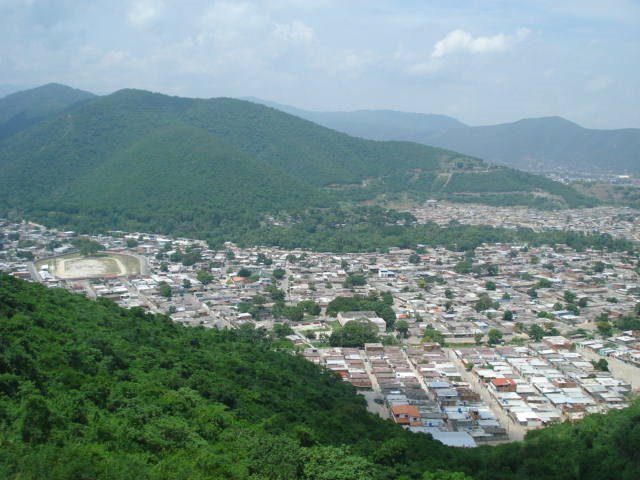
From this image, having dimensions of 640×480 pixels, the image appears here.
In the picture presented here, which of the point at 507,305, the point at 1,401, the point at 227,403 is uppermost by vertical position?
the point at 1,401

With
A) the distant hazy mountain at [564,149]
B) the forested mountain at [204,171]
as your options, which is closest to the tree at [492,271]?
the forested mountain at [204,171]

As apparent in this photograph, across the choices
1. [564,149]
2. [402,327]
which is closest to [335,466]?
[402,327]

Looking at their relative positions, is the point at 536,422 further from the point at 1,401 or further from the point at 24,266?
the point at 24,266

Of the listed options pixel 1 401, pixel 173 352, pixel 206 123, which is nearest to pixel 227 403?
pixel 173 352

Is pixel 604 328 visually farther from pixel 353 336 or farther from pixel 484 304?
pixel 353 336

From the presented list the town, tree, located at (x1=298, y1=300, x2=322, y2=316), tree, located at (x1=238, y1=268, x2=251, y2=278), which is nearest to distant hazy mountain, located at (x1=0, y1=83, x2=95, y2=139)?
the town
